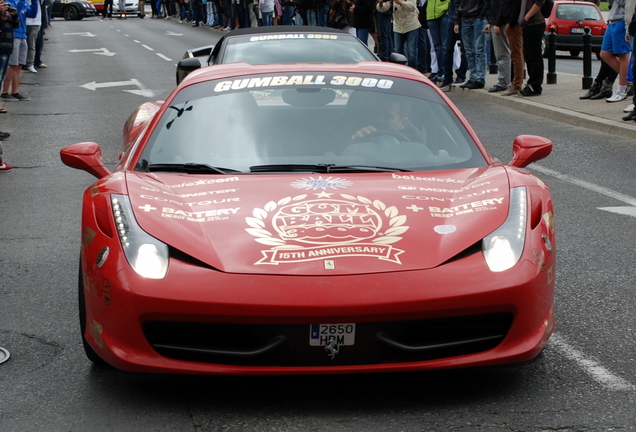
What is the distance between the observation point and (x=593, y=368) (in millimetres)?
4074

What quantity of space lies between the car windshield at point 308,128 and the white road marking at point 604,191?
2.90 metres

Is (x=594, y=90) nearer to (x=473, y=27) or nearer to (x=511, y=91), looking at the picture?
(x=511, y=91)

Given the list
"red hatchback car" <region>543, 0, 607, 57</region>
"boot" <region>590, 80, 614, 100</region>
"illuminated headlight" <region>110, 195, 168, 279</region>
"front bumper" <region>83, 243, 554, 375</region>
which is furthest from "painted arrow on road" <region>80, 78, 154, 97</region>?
"front bumper" <region>83, 243, 554, 375</region>

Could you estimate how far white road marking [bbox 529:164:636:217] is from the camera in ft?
24.7

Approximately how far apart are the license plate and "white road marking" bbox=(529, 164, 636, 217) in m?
4.44

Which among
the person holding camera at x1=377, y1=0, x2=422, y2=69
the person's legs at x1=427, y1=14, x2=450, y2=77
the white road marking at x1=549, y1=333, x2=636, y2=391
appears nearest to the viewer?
the white road marking at x1=549, y1=333, x2=636, y2=391

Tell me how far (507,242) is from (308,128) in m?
1.41

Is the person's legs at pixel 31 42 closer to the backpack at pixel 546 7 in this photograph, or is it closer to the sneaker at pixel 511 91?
the sneaker at pixel 511 91

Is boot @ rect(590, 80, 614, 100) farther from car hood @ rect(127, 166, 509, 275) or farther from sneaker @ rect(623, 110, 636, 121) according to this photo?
car hood @ rect(127, 166, 509, 275)

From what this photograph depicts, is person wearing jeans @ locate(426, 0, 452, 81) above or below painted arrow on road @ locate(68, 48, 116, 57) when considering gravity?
above

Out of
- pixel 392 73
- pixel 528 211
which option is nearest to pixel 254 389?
pixel 528 211

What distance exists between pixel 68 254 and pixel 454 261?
3.40 meters

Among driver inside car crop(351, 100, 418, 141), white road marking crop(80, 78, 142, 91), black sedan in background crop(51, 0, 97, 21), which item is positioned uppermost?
driver inside car crop(351, 100, 418, 141)

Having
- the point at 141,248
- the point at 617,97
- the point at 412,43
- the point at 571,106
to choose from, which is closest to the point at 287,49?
the point at 571,106
